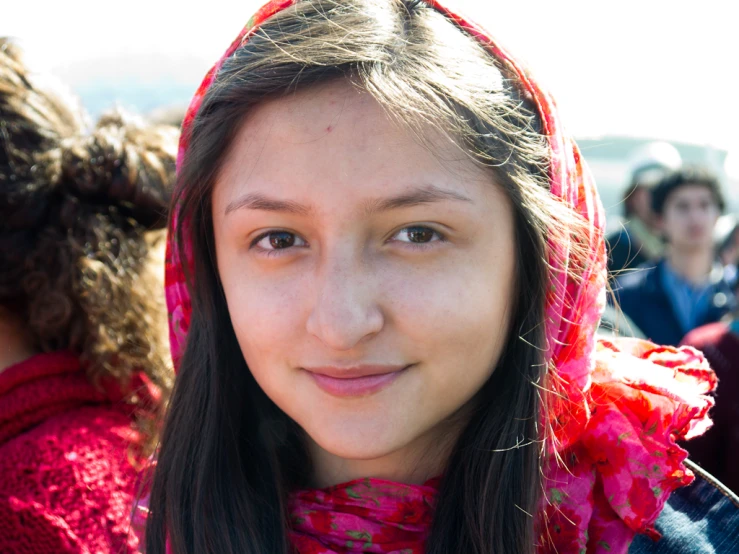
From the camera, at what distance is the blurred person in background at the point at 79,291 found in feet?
5.49

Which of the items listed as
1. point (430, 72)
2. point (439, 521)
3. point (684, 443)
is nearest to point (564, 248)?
point (430, 72)

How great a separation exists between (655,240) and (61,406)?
3.79 m

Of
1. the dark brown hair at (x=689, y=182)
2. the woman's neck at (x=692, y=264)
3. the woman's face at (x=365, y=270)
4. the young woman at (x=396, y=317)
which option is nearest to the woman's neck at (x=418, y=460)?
the young woman at (x=396, y=317)

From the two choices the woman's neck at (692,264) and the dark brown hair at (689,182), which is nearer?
the woman's neck at (692,264)

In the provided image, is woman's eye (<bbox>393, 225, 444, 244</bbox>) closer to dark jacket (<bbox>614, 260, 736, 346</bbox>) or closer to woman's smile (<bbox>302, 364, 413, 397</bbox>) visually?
woman's smile (<bbox>302, 364, 413, 397</bbox>)

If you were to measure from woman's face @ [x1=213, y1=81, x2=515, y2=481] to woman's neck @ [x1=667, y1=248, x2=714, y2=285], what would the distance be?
9.77 ft

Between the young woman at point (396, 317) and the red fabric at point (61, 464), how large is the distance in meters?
0.20

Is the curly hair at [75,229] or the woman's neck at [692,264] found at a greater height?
the curly hair at [75,229]

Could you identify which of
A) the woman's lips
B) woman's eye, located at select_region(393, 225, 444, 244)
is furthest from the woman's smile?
woman's eye, located at select_region(393, 225, 444, 244)

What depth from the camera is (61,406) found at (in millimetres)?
1739

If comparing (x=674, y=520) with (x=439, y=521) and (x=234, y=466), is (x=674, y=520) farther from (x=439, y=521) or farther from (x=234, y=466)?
(x=234, y=466)

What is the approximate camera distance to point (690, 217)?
13.5 feet

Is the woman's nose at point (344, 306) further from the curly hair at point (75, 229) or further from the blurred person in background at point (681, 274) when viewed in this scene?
the blurred person in background at point (681, 274)

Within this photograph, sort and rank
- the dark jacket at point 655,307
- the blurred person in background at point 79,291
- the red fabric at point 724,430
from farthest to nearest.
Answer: the dark jacket at point 655,307
the red fabric at point 724,430
the blurred person in background at point 79,291
